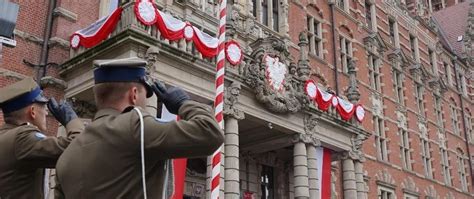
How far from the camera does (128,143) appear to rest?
2768 mm

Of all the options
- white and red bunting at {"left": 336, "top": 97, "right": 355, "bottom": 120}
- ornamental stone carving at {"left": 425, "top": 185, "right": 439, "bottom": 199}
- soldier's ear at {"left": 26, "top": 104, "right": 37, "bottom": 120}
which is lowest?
soldier's ear at {"left": 26, "top": 104, "right": 37, "bottom": 120}

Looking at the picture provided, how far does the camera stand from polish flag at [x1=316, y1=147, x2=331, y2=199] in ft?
52.4

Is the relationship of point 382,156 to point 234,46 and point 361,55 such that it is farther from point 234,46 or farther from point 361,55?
point 234,46

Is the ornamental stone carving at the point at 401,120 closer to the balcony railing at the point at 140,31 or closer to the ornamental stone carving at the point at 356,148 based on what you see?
the ornamental stone carving at the point at 356,148

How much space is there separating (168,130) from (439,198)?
27.8 m

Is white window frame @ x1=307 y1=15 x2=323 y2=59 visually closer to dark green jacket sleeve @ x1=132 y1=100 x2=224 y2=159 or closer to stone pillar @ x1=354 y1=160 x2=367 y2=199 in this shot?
stone pillar @ x1=354 y1=160 x2=367 y2=199

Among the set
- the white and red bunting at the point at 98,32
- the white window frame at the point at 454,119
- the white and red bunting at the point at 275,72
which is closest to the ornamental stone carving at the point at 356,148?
the white and red bunting at the point at 275,72

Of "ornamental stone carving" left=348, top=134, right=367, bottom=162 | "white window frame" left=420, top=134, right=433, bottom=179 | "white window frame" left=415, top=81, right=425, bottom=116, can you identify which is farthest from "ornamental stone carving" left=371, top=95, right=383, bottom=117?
"ornamental stone carving" left=348, top=134, right=367, bottom=162

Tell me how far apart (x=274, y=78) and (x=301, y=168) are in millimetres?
2819

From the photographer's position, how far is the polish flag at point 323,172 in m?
16.0

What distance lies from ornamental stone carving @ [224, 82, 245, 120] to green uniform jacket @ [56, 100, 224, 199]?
1038cm

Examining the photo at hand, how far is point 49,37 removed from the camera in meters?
13.1

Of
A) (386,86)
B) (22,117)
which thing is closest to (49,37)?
(22,117)

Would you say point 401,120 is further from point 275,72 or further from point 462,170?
point 275,72
